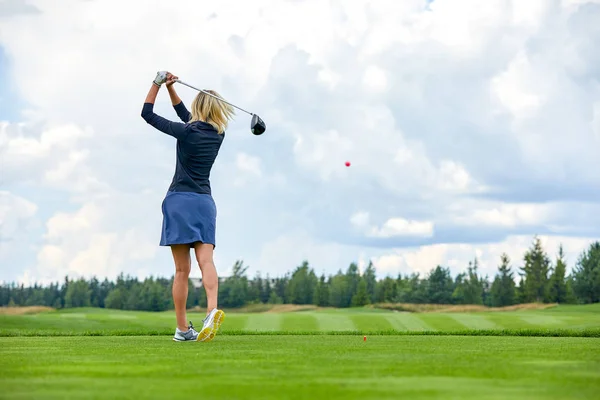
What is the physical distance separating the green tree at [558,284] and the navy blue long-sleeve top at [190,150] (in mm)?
70153

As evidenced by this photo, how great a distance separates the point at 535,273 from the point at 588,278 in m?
10.2

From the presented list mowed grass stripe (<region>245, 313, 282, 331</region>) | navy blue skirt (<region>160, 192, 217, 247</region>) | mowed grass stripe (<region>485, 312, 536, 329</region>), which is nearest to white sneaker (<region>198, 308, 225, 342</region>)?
navy blue skirt (<region>160, 192, 217, 247</region>)

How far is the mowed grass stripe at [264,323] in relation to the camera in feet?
73.4

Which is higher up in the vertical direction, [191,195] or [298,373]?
[191,195]

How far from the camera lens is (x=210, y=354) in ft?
18.5

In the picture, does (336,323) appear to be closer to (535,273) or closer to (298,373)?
(298,373)

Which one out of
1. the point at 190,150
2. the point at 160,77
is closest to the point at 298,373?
the point at 190,150

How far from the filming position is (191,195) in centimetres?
827

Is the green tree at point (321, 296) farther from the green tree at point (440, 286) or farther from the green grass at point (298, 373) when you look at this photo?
the green grass at point (298, 373)

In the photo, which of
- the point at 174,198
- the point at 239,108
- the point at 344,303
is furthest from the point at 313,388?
the point at 344,303

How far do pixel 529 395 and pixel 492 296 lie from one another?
→ 82533 mm

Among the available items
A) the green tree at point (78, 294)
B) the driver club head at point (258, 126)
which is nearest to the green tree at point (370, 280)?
the green tree at point (78, 294)

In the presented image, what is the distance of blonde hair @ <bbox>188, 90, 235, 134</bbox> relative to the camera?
8.46m

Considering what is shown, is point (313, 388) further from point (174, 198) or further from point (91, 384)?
point (174, 198)
